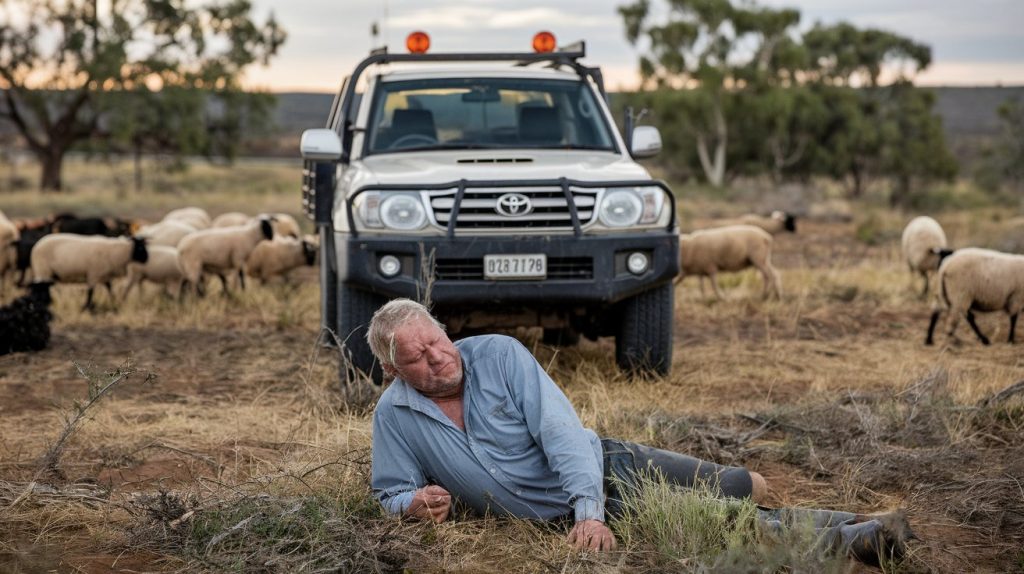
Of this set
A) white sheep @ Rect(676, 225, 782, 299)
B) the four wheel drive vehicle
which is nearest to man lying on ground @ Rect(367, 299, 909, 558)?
the four wheel drive vehicle

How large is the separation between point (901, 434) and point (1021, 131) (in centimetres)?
3512

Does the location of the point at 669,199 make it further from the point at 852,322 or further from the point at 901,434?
the point at 852,322

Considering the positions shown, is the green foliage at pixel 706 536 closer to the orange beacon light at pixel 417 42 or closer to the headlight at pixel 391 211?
the headlight at pixel 391 211

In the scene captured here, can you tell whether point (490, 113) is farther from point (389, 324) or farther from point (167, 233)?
point (167, 233)

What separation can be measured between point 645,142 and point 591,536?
4.62 meters

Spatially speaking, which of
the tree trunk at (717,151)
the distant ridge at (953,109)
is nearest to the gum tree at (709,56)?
the tree trunk at (717,151)

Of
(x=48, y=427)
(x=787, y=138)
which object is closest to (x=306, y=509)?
(x=48, y=427)

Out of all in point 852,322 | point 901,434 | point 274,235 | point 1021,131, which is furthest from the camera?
point 1021,131

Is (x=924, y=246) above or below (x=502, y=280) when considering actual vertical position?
below

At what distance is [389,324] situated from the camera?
4578 mm

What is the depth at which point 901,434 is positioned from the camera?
6.58 metres

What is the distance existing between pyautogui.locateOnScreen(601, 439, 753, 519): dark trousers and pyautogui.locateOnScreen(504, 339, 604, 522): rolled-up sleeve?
1.06ft

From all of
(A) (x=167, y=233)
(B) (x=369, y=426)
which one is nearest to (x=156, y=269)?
(A) (x=167, y=233)

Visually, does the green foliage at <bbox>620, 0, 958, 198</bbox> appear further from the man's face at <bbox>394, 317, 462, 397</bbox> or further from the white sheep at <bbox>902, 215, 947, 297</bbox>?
the man's face at <bbox>394, 317, 462, 397</bbox>
